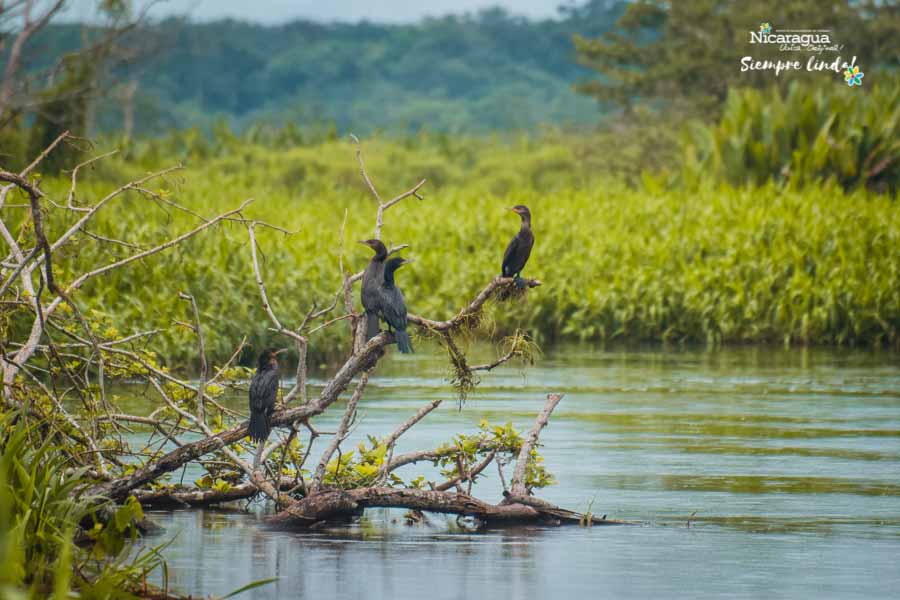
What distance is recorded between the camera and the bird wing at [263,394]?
7840 mm

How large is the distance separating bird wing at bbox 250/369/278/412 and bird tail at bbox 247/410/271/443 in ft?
0.11

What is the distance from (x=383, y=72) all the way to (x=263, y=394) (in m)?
68.3

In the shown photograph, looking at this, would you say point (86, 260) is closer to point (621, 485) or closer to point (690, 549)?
point (621, 485)

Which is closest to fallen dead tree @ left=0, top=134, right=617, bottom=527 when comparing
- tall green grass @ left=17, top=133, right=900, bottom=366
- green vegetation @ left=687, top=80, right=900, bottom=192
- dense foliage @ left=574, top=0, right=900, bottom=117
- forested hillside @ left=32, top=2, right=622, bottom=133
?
tall green grass @ left=17, top=133, right=900, bottom=366

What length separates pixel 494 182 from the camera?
122 feet

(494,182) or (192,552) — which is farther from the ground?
(494,182)

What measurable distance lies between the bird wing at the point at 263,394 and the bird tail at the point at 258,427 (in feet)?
0.11

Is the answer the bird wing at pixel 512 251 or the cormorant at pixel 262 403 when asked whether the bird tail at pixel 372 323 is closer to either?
the cormorant at pixel 262 403

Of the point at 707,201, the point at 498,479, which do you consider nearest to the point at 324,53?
the point at 707,201

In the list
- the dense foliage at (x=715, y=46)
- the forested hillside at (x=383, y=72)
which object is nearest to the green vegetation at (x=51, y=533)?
the dense foliage at (x=715, y=46)

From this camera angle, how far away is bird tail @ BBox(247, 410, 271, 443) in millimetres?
7777

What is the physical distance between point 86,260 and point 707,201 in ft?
34.4

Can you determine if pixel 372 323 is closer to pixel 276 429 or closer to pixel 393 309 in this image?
pixel 393 309

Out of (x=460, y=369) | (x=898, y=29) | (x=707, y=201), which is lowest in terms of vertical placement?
(x=460, y=369)
